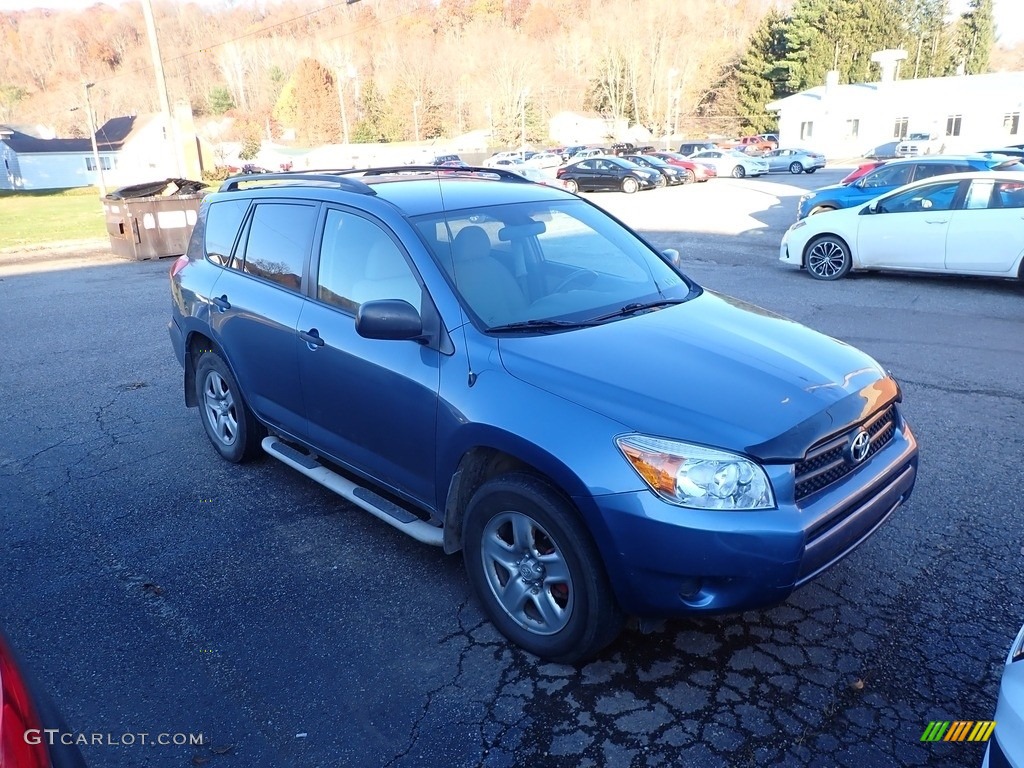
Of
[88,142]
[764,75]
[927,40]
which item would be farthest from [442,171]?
[927,40]

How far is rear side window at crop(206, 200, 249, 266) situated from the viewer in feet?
16.1

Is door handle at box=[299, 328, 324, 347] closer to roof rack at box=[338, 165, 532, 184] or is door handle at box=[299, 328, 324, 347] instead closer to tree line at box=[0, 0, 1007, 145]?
roof rack at box=[338, 165, 532, 184]

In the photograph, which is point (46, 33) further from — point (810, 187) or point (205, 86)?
point (810, 187)

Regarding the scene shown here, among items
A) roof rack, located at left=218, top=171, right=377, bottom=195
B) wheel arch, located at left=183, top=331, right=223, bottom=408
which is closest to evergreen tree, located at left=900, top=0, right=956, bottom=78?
roof rack, located at left=218, top=171, right=377, bottom=195

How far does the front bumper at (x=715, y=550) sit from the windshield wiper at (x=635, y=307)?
1114 millimetres

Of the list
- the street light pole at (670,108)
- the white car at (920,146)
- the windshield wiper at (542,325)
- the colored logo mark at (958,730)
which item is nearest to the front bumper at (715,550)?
the colored logo mark at (958,730)

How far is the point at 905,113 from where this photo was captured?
179 ft

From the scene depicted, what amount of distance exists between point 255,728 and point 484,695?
2.73 feet

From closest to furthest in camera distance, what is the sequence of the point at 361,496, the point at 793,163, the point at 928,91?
the point at 361,496 → the point at 793,163 → the point at 928,91

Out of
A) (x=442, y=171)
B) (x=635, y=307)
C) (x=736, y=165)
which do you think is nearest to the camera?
(x=635, y=307)

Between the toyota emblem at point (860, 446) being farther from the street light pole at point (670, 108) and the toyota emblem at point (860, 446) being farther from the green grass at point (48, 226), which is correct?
the street light pole at point (670, 108)

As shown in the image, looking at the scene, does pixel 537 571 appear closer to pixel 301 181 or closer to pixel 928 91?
pixel 301 181

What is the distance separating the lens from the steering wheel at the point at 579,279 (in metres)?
3.79

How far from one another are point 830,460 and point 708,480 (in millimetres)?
558
